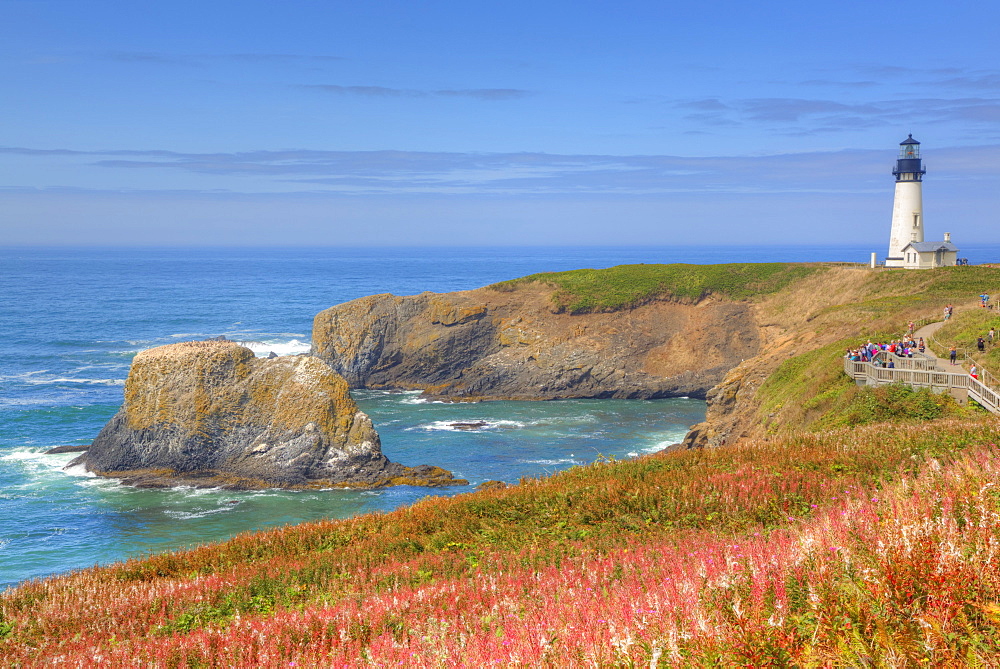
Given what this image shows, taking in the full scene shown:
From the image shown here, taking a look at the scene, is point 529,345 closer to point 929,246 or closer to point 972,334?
point 929,246

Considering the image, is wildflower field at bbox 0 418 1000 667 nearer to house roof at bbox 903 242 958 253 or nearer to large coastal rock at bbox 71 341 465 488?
large coastal rock at bbox 71 341 465 488

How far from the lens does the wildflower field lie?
15.6ft

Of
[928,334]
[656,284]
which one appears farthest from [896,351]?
[656,284]

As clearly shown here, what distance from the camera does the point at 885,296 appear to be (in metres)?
60.9

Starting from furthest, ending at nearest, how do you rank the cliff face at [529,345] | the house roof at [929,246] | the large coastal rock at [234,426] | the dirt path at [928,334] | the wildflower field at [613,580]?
1. the house roof at [929,246]
2. the cliff face at [529,345]
3. the large coastal rock at [234,426]
4. the dirt path at [928,334]
5. the wildflower field at [613,580]

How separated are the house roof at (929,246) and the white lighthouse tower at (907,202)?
5.75ft

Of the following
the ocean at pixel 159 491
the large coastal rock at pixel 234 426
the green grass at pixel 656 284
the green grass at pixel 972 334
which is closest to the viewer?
the green grass at pixel 972 334

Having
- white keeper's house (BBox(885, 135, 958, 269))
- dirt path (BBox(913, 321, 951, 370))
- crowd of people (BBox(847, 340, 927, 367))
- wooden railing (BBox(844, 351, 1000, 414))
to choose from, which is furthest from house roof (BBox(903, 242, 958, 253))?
wooden railing (BBox(844, 351, 1000, 414))

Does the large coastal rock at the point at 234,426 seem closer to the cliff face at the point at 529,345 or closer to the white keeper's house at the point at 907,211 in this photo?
the cliff face at the point at 529,345

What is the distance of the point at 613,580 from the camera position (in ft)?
25.6

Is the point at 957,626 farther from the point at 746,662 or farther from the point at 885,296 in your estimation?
the point at 885,296

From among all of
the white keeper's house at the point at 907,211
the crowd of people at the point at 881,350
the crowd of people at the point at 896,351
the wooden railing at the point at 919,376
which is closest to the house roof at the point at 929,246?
the white keeper's house at the point at 907,211

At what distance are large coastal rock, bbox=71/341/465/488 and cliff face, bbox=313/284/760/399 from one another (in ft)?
84.2

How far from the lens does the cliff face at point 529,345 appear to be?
65.3 meters
